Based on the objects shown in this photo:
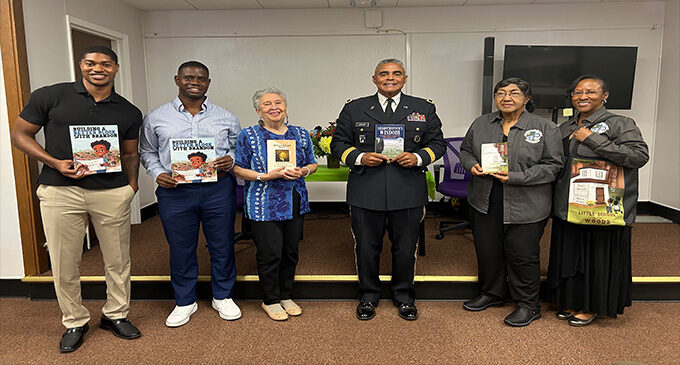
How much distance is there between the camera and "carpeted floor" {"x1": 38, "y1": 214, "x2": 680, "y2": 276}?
3.31 meters

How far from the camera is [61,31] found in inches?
146

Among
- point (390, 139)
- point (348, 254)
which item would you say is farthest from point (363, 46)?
point (390, 139)

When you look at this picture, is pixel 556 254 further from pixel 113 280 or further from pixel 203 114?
pixel 113 280

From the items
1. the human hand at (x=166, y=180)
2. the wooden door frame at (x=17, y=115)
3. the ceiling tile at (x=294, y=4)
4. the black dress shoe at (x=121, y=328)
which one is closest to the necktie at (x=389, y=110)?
the human hand at (x=166, y=180)

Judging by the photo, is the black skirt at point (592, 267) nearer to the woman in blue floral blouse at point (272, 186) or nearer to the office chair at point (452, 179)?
the office chair at point (452, 179)

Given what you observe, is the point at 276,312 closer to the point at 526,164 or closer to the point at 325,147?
the point at 325,147

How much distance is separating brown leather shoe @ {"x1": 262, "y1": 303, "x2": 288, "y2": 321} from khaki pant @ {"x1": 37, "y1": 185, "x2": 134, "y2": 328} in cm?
87

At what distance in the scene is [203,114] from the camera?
8.52 feet

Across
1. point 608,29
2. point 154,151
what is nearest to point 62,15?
point 154,151

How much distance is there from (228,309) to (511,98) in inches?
86.8

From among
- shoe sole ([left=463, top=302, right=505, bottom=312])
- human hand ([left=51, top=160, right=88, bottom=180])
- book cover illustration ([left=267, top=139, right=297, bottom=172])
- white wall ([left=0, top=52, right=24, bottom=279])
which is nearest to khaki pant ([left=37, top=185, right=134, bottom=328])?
human hand ([left=51, top=160, right=88, bottom=180])

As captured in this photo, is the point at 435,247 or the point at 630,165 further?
the point at 435,247

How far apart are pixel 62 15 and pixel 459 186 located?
392cm

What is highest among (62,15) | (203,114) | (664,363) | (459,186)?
(62,15)
